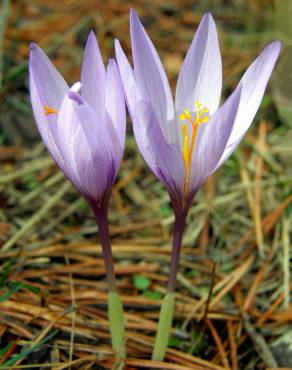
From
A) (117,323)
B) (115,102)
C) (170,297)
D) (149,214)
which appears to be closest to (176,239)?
(170,297)

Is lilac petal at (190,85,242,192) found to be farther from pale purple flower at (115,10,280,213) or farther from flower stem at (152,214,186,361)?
flower stem at (152,214,186,361)

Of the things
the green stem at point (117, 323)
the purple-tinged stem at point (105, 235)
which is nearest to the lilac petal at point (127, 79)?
the purple-tinged stem at point (105, 235)

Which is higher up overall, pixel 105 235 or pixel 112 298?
pixel 105 235

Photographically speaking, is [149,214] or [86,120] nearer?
[86,120]

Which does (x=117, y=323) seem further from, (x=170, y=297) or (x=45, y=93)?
(x=45, y=93)

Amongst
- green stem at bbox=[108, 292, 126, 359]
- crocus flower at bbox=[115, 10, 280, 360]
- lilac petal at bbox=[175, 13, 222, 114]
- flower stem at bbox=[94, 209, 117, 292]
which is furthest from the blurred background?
lilac petal at bbox=[175, 13, 222, 114]

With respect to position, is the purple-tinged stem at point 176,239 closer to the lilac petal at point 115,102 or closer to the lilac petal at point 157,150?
the lilac petal at point 157,150
